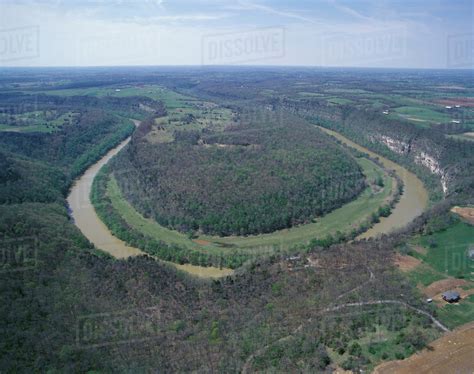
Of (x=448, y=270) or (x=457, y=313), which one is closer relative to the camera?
(x=457, y=313)

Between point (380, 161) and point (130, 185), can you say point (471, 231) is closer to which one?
point (380, 161)

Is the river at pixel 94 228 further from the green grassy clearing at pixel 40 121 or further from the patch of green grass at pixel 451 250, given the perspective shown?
the green grassy clearing at pixel 40 121

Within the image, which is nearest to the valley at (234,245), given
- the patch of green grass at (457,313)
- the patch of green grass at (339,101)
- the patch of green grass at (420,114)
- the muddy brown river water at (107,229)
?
the patch of green grass at (457,313)

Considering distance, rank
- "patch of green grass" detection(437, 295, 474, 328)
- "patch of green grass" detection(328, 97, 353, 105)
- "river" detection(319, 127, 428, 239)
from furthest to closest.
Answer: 1. "patch of green grass" detection(328, 97, 353, 105)
2. "river" detection(319, 127, 428, 239)
3. "patch of green grass" detection(437, 295, 474, 328)

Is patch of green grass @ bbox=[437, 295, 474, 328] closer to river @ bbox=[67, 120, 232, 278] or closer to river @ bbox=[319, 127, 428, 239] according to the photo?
river @ bbox=[67, 120, 232, 278]

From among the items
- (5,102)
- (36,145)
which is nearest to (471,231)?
(36,145)

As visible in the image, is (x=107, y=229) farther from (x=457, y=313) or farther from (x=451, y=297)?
(x=457, y=313)

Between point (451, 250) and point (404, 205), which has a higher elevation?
point (404, 205)

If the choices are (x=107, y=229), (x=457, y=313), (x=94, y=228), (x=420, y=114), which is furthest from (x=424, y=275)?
(x=420, y=114)

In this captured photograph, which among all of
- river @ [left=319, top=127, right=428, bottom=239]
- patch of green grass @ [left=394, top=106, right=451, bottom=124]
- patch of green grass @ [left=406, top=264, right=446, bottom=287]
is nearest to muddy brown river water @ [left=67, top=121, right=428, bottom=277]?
river @ [left=319, top=127, right=428, bottom=239]
